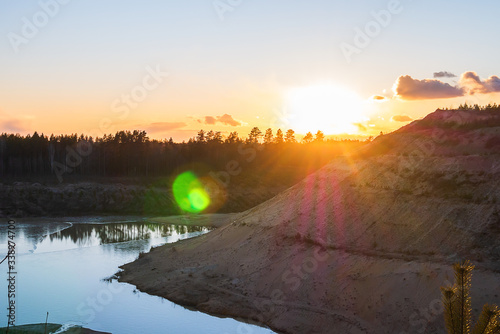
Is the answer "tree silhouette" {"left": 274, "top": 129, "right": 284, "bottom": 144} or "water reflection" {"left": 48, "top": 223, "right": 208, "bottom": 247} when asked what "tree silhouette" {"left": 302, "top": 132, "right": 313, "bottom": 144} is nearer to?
"tree silhouette" {"left": 274, "top": 129, "right": 284, "bottom": 144}

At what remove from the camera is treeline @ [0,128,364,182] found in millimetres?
113625

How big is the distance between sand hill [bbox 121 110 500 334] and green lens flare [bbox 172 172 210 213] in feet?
214

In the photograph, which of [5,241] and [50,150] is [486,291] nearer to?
[5,241]

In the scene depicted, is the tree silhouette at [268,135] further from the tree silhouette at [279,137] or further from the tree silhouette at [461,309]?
the tree silhouette at [461,309]

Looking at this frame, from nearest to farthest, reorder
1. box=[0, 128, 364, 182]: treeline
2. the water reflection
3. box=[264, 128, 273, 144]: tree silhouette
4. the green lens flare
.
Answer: the water reflection, the green lens flare, box=[0, 128, 364, 182]: treeline, box=[264, 128, 273, 144]: tree silhouette

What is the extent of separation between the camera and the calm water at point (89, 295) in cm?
2466

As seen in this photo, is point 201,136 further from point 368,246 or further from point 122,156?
point 368,246

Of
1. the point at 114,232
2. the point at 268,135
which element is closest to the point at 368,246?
the point at 114,232

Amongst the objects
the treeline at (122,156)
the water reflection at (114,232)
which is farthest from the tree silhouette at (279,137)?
the water reflection at (114,232)

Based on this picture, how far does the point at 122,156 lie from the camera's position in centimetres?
11956

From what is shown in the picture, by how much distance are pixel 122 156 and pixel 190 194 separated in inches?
888

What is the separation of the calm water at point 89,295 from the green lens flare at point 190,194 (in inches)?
1921

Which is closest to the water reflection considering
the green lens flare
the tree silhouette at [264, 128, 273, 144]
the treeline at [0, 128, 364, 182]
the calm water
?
the calm water

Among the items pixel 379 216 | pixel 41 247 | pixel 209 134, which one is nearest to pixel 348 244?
pixel 379 216
